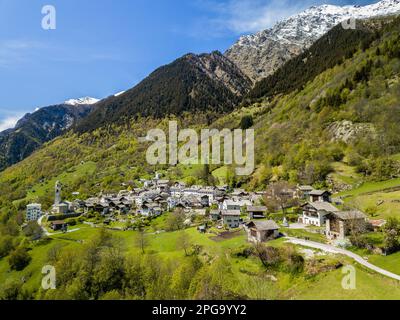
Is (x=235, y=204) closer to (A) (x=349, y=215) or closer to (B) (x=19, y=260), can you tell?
(A) (x=349, y=215)

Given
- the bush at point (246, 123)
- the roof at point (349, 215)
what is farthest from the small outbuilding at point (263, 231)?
the bush at point (246, 123)

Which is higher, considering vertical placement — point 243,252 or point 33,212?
point 243,252

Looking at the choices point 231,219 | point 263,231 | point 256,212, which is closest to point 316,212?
point 263,231

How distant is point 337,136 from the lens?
92688mm

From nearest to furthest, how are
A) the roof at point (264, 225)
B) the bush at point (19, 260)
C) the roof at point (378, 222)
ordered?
the roof at point (378, 222) → the roof at point (264, 225) → the bush at point (19, 260)

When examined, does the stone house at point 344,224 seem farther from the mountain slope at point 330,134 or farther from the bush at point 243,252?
the mountain slope at point 330,134

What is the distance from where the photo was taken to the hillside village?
1734 inches

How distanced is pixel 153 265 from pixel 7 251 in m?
53.0

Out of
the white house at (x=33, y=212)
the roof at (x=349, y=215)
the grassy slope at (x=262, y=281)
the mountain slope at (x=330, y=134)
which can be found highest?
the mountain slope at (x=330, y=134)

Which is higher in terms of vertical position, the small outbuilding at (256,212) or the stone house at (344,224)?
the stone house at (344,224)

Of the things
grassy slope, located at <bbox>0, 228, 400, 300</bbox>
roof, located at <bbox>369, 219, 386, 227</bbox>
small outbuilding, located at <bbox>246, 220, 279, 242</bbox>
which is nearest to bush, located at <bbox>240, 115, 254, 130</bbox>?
grassy slope, located at <bbox>0, 228, 400, 300</bbox>

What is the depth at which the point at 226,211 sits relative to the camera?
6719 cm

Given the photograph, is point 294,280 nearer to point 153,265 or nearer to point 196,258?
point 196,258

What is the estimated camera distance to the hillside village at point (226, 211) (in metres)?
44.0
